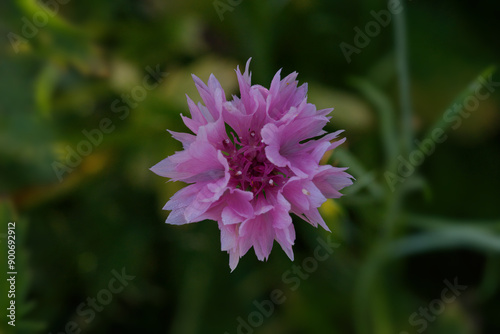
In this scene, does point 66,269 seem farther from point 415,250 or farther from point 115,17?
point 415,250

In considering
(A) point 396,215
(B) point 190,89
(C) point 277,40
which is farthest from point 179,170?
(C) point 277,40

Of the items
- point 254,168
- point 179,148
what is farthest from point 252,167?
point 179,148

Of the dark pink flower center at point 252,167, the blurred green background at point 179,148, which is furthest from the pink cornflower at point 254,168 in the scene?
the blurred green background at point 179,148

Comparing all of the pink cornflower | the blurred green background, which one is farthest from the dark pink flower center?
the blurred green background

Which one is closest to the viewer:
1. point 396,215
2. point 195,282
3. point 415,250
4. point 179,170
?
point 179,170

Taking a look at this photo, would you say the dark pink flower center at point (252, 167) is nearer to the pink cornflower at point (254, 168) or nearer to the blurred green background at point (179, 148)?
the pink cornflower at point (254, 168)

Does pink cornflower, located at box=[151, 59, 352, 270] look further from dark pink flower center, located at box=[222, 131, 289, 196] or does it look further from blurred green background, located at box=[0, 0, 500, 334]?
blurred green background, located at box=[0, 0, 500, 334]
